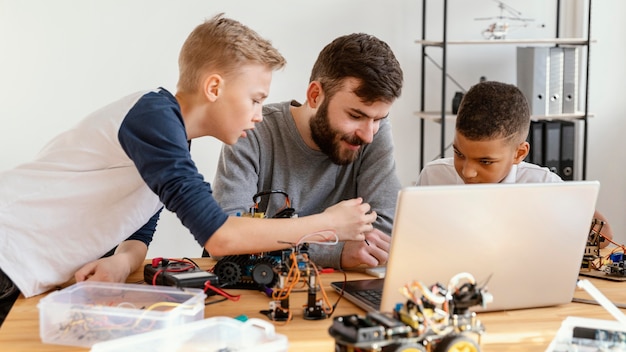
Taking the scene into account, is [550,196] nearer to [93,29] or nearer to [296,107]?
[296,107]

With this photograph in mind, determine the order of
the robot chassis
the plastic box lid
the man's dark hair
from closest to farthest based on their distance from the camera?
the robot chassis → the plastic box lid → the man's dark hair

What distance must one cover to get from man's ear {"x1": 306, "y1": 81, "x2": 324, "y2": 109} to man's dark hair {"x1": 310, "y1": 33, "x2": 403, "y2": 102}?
0.06 ft

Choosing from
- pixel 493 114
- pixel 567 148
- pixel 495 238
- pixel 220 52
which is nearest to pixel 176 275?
pixel 220 52

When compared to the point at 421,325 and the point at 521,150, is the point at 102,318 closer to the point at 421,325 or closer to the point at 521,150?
the point at 421,325

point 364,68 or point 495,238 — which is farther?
point 364,68

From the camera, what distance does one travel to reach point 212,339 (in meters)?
1.29

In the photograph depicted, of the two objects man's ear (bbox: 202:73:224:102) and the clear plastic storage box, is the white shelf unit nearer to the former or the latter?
man's ear (bbox: 202:73:224:102)

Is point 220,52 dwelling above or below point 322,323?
above

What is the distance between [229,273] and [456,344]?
655 millimetres

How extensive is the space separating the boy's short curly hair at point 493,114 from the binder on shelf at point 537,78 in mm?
1744

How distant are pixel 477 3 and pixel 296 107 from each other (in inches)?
79.9

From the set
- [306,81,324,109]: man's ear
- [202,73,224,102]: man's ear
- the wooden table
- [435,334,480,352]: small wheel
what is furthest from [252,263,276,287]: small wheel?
[306,81,324,109]: man's ear

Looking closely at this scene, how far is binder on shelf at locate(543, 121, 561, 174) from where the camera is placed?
3840mm

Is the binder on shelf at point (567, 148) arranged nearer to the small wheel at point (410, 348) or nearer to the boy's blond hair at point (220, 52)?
the boy's blond hair at point (220, 52)
